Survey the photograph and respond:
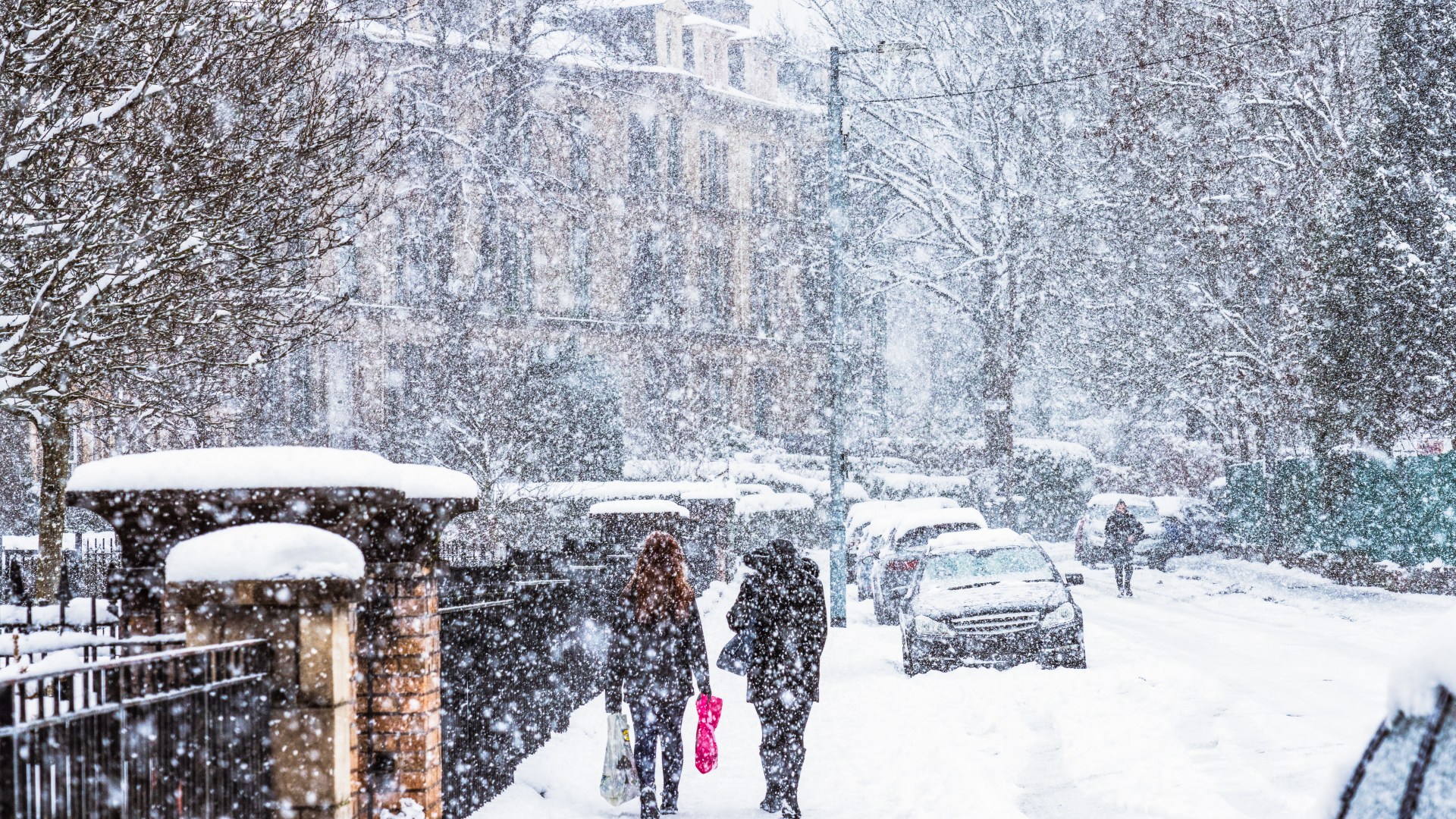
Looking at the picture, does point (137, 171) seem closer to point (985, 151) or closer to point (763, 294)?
point (985, 151)

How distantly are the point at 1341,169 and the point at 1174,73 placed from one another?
484cm

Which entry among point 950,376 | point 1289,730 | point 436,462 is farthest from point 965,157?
point 1289,730

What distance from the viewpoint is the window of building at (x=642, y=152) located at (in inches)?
2060

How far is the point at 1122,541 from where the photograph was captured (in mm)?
26984

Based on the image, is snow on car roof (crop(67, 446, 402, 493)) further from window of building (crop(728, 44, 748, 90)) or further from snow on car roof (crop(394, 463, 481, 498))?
window of building (crop(728, 44, 748, 90))

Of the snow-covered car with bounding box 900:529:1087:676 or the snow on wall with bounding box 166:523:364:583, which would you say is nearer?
the snow on wall with bounding box 166:523:364:583

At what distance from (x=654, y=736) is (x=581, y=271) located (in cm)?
4259

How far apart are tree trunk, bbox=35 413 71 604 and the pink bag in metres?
9.41

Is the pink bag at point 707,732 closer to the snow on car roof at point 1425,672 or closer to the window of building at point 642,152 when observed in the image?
the snow on car roof at point 1425,672

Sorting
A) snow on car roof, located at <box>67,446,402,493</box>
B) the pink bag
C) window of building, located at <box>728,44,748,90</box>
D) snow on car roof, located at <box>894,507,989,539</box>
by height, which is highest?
window of building, located at <box>728,44,748,90</box>

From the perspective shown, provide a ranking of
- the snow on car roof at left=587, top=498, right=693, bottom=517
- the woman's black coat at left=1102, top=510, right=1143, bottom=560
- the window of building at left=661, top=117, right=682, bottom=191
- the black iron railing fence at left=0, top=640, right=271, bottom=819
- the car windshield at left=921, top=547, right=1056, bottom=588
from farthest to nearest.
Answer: the window of building at left=661, top=117, right=682, bottom=191 → the woman's black coat at left=1102, top=510, right=1143, bottom=560 → the snow on car roof at left=587, top=498, right=693, bottom=517 → the car windshield at left=921, top=547, right=1056, bottom=588 → the black iron railing fence at left=0, top=640, right=271, bottom=819

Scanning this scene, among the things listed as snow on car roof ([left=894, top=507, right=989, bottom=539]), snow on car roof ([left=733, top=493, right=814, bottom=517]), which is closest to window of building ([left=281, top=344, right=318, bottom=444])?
snow on car roof ([left=733, top=493, right=814, bottom=517])

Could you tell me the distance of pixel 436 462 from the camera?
33219 millimetres

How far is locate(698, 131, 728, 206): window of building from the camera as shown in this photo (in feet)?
179
